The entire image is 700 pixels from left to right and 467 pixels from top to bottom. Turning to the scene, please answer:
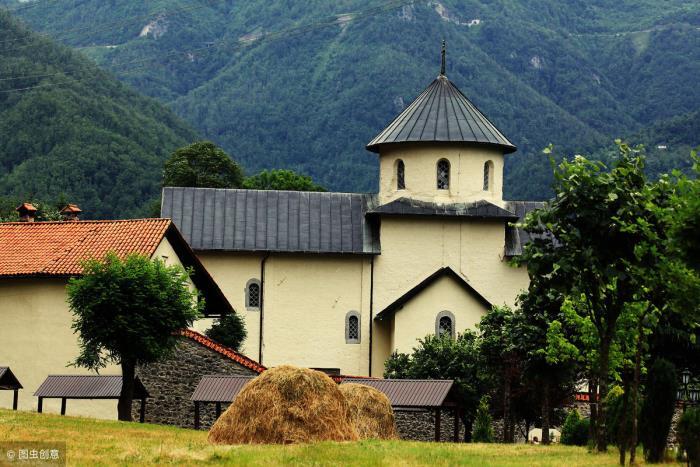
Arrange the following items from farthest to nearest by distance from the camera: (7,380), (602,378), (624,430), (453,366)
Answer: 1. (453,366)
2. (7,380)
3. (602,378)
4. (624,430)

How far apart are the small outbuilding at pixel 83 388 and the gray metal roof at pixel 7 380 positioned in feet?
2.35

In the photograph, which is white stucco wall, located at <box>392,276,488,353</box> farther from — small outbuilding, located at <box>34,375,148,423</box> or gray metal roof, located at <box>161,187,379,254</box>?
small outbuilding, located at <box>34,375,148,423</box>

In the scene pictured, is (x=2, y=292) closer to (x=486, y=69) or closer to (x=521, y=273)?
(x=521, y=273)

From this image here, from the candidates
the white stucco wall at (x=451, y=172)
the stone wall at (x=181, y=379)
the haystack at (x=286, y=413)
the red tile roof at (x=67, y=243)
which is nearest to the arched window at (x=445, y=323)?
the white stucco wall at (x=451, y=172)

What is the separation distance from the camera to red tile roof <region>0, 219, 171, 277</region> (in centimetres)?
4169

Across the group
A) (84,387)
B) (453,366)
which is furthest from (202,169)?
(84,387)

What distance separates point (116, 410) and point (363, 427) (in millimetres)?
10431

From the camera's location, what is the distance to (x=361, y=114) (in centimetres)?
17400

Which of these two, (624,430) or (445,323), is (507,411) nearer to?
(445,323)

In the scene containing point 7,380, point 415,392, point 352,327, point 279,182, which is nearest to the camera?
point 415,392

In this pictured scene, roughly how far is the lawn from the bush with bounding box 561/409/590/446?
35.3 feet

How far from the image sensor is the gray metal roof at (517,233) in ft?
185

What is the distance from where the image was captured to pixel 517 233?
5725 cm

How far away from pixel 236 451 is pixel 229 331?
29.4 metres
